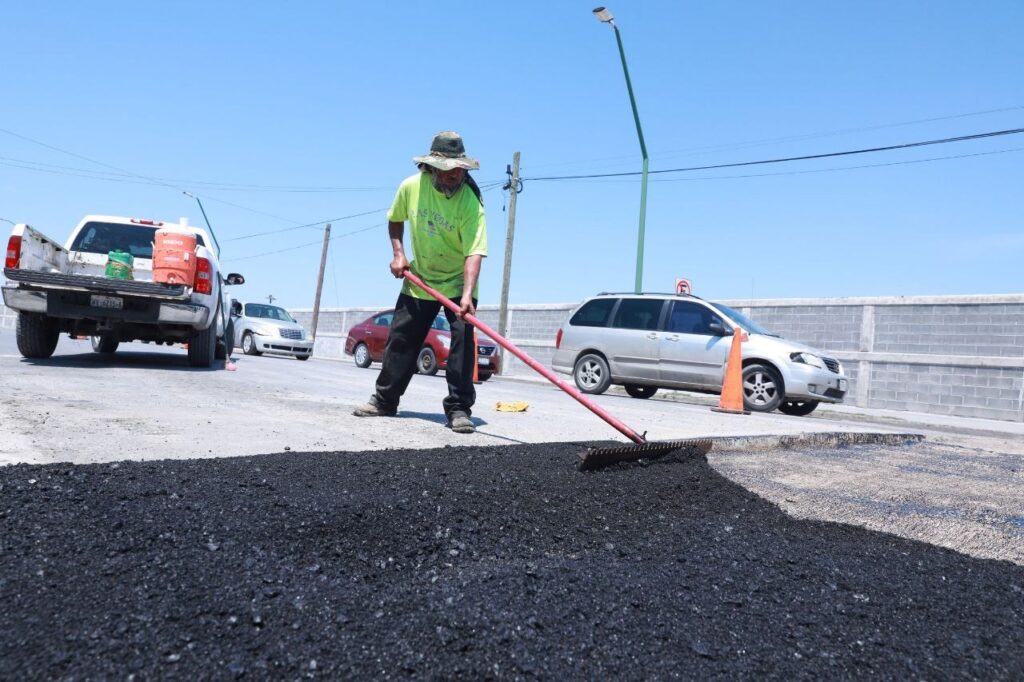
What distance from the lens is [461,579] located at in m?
2.22

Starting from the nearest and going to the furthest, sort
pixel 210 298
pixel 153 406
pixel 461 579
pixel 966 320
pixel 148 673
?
pixel 148 673
pixel 461 579
pixel 153 406
pixel 210 298
pixel 966 320

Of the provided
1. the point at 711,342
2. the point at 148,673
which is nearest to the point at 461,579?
the point at 148,673

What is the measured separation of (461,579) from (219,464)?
1.38 meters

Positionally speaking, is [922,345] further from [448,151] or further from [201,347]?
[448,151]

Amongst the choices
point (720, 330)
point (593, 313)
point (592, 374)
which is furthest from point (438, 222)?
point (593, 313)

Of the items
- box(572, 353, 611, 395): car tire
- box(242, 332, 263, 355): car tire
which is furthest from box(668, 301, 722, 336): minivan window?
box(242, 332, 263, 355): car tire

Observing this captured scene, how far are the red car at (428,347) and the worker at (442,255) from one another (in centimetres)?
795

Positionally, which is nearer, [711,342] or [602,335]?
[711,342]

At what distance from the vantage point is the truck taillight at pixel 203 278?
8789 millimetres

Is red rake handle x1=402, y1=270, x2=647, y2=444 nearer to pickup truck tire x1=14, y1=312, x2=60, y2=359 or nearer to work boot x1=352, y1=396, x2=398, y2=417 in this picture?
work boot x1=352, y1=396, x2=398, y2=417

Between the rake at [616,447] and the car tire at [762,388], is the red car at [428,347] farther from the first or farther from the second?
the rake at [616,447]

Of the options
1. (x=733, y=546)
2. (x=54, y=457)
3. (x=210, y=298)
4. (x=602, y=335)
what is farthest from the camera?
(x=602, y=335)

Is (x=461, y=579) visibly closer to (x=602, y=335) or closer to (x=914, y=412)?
(x=602, y=335)

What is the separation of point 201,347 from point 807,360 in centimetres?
803
